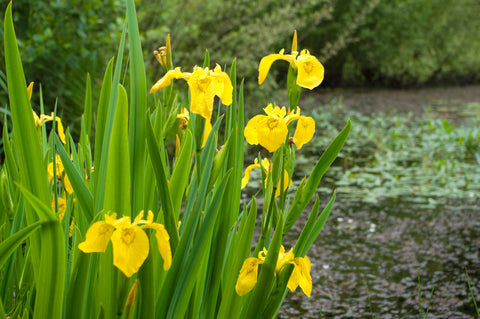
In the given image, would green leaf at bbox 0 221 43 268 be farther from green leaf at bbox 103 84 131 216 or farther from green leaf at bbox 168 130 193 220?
green leaf at bbox 168 130 193 220

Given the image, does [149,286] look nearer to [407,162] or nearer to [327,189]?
[327,189]

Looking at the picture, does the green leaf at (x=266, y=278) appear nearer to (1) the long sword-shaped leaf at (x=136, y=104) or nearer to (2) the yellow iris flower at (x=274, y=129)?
(2) the yellow iris flower at (x=274, y=129)

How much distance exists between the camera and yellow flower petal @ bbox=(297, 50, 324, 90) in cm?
81

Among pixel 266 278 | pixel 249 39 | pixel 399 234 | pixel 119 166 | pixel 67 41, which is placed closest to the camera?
pixel 119 166

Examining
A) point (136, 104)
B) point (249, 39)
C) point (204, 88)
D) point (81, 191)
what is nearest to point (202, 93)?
point (204, 88)

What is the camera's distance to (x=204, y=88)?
792 mm

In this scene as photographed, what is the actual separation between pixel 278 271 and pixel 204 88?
0.30 meters

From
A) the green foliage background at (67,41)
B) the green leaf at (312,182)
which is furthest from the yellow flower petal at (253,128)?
the green foliage background at (67,41)

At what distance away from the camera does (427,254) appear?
8.86ft

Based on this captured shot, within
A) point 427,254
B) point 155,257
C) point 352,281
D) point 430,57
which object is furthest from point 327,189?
point 430,57

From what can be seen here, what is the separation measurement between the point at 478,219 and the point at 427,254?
0.79 meters

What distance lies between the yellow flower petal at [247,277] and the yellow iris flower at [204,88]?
24 cm

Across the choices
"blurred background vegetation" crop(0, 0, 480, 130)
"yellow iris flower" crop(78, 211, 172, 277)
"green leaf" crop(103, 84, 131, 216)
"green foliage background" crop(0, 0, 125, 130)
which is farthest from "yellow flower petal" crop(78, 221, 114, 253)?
"green foliage background" crop(0, 0, 125, 130)

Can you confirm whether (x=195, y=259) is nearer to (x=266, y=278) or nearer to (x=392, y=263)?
(x=266, y=278)
